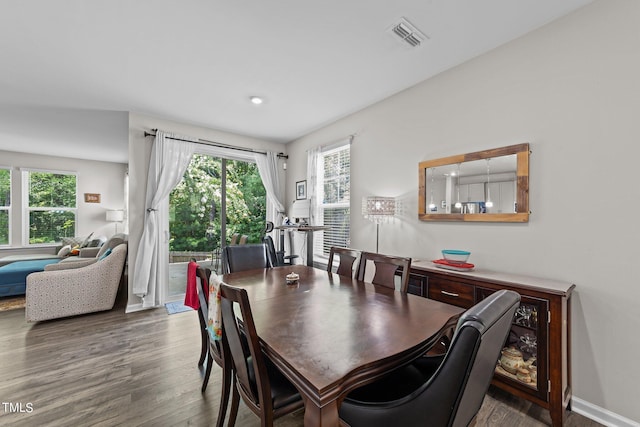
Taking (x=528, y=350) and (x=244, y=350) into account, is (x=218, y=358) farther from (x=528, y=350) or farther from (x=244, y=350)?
Answer: (x=528, y=350)

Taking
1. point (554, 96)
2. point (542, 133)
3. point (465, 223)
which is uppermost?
point (554, 96)

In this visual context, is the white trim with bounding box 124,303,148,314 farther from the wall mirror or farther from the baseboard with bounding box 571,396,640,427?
the baseboard with bounding box 571,396,640,427

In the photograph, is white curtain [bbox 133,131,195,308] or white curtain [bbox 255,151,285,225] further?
white curtain [bbox 255,151,285,225]

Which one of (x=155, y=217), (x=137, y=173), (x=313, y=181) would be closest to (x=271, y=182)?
(x=313, y=181)

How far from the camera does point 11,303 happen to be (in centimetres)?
395

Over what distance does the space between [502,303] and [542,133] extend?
177cm

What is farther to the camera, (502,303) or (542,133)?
(542,133)

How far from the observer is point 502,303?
2.91 ft

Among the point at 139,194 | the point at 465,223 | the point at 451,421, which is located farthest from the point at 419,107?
the point at 139,194

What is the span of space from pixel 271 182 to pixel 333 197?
1432 mm

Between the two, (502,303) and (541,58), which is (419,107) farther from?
(502,303)

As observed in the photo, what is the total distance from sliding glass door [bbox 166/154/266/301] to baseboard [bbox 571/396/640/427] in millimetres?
4340

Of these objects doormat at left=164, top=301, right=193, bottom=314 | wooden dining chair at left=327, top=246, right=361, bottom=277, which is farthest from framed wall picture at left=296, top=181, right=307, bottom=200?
doormat at left=164, top=301, right=193, bottom=314

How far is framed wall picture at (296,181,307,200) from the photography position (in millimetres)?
4566
